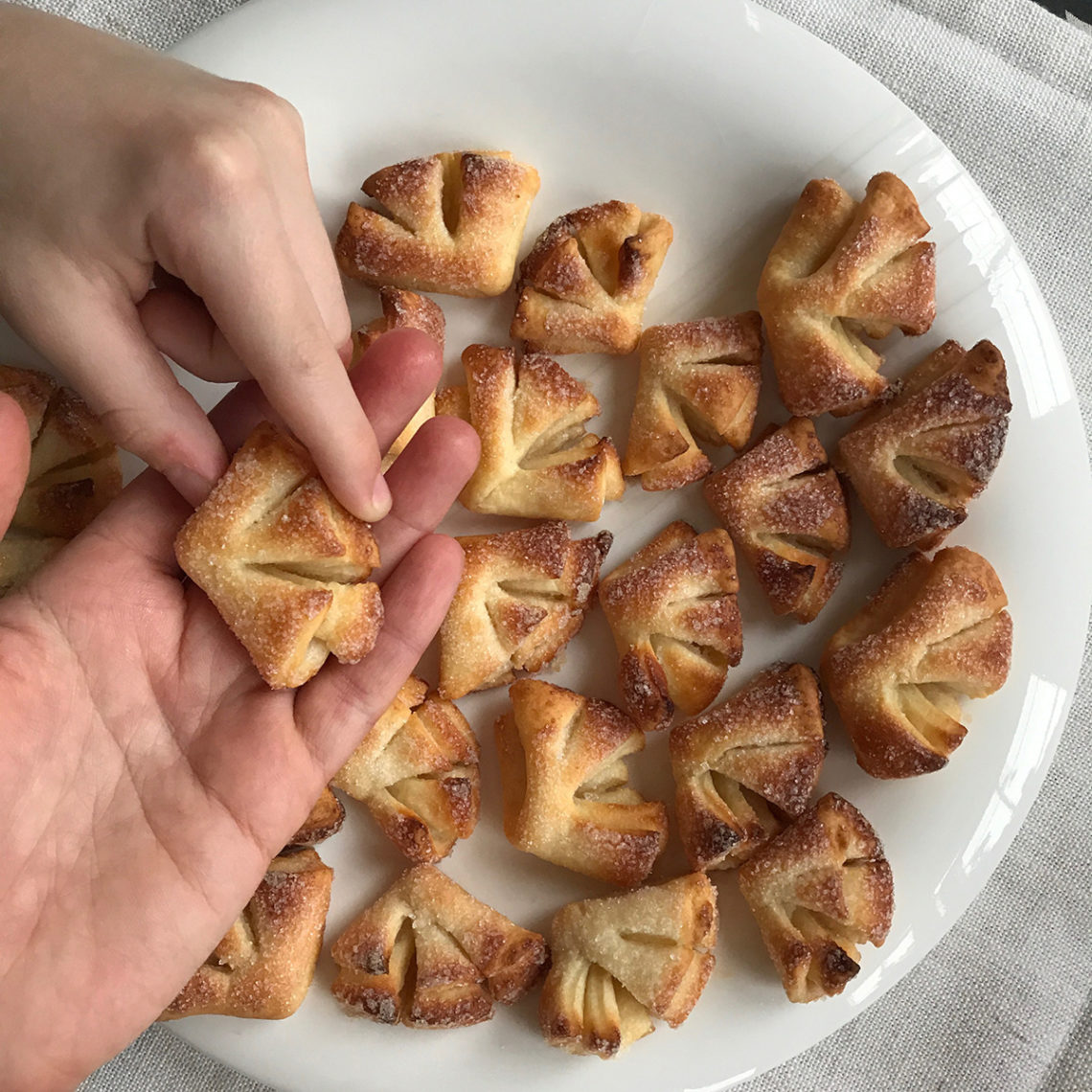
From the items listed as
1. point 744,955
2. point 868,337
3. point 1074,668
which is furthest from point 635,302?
point 744,955

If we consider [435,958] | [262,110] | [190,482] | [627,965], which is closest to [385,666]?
[190,482]

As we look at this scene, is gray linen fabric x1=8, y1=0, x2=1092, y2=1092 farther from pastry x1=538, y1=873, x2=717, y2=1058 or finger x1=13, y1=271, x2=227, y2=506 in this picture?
finger x1=13, y1=271, x2=227, y2=506

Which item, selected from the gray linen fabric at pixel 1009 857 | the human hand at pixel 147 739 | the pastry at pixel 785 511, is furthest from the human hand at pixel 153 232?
the gray linen fabric at pixel 1009 857

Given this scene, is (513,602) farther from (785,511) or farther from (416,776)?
(785,511)

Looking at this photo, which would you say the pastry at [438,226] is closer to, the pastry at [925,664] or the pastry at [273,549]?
the pastry at [273,549]

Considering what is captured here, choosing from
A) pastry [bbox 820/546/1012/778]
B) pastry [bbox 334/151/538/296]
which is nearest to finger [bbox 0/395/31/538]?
pastry [bbox 334/151/538/296]

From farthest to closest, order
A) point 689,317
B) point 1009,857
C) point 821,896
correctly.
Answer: point 1009,857
point 689,317
point 821,896
